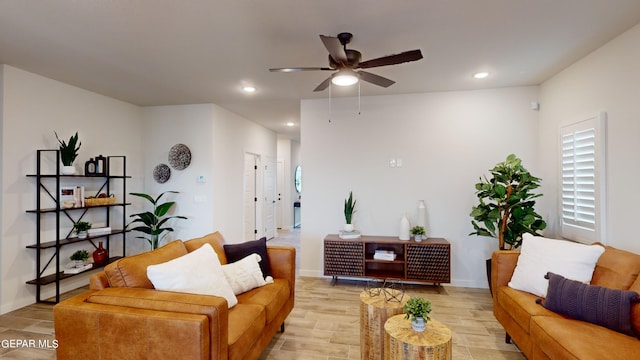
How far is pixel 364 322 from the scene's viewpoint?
82.1 inches

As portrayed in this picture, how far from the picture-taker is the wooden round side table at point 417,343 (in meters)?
1.58

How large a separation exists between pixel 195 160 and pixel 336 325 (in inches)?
130

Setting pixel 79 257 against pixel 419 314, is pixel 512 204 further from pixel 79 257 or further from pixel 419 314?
pixel 79 257

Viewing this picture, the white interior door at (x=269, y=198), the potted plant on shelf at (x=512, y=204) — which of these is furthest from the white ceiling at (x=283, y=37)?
the white interior door at (x=269, y=198)

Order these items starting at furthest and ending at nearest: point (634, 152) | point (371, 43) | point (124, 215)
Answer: point (124, 215) < point (371, 43) < point (634, 152)

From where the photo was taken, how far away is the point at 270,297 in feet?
7.47

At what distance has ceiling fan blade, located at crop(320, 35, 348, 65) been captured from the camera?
1.95m

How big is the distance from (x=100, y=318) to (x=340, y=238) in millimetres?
2763

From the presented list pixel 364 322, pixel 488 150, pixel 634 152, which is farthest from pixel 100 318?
pixel 488 150

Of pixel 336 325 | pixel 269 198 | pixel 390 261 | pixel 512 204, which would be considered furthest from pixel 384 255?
pixel 269 198

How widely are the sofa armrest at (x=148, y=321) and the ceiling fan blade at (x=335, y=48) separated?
1.71m

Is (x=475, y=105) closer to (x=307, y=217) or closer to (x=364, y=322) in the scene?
(x=307, y=217)

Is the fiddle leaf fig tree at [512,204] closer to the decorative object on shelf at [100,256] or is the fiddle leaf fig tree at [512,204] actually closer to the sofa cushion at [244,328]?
the sofa cushion at [244,328]

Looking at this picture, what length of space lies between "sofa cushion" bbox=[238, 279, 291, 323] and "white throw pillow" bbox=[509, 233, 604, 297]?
1903 mm
